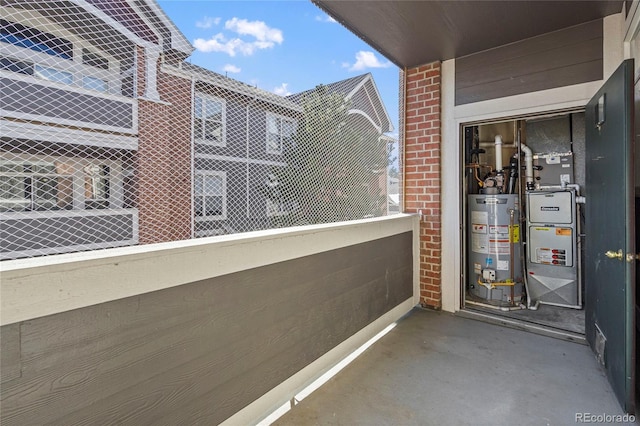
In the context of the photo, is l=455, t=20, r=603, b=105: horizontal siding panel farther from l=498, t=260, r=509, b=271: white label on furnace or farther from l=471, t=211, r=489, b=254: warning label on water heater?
l=498, t=260, r=509, b=271: white label on furnace

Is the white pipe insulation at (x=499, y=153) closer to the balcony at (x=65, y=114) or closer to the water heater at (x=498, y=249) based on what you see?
the water heater at (x=498, y=249)

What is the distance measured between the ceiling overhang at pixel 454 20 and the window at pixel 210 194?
1.72 m

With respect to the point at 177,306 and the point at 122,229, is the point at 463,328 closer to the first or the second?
the point at 177,306

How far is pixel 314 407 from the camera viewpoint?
6.67 ft

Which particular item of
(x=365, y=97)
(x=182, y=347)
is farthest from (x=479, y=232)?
(x=182, y=347)

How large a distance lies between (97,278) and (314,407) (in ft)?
4.88

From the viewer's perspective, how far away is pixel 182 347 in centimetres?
148

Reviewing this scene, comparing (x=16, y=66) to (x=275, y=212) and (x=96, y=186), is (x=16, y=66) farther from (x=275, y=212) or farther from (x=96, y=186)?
(x=275, y=212)

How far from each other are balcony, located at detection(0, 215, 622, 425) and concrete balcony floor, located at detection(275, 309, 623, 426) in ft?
0.04

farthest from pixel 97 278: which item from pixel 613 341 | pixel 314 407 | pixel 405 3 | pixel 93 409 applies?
pixel 613 341

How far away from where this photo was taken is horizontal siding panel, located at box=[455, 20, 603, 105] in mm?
2778

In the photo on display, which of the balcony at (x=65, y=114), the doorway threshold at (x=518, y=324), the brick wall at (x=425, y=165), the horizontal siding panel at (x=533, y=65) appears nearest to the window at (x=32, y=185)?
the balcony at (x=65, y=114)

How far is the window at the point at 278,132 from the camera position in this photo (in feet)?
6.94

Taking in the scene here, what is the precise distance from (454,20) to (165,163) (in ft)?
8.37
